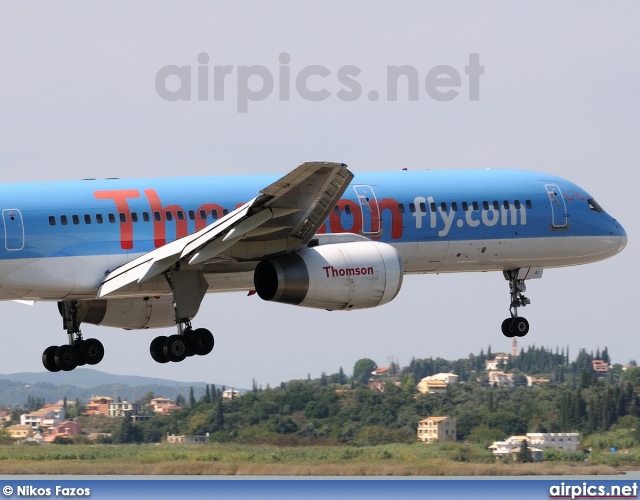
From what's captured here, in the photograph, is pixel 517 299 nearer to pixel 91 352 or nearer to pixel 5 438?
pixel 91 352

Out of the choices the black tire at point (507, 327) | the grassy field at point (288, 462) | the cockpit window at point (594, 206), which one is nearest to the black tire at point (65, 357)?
the black tire at point (507, 327)

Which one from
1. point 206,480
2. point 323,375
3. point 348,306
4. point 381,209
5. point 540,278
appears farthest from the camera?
point 323,375

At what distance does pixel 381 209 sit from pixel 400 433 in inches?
868

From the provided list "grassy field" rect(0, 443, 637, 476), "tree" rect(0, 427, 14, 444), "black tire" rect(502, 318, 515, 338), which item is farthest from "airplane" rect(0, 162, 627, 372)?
"tree" rect(0, 427, 14, 444)

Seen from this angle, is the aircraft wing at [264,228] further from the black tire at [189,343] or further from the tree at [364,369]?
the tree at [364,369]

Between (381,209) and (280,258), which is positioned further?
(381,209)

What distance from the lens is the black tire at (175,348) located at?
138 feet

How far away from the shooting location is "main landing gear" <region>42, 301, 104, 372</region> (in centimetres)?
4553

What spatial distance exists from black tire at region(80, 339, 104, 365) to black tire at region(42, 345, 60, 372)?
720 mm

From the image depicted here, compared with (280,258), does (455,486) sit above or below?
below

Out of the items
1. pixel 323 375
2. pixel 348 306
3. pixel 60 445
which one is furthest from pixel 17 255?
pixel 323 375

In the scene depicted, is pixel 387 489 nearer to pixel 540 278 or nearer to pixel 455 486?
pixel 455 486

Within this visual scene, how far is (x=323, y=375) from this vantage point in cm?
7712

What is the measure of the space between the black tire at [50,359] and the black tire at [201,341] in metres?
5.06
